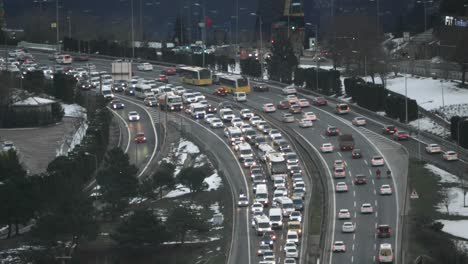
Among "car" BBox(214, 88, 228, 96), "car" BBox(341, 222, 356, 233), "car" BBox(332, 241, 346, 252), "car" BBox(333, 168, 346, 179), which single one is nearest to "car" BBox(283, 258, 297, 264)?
"car" BBox(332, 241, 346, 252)

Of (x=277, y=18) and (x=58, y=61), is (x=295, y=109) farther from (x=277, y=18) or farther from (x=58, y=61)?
(x=277, y=18)

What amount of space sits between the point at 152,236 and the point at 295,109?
34205 mm

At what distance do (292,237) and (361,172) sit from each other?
47.8 ft

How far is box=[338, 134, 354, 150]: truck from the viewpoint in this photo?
86.1 metres

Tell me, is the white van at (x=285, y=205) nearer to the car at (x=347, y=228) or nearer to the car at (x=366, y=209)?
the car at (x=366, y=209)

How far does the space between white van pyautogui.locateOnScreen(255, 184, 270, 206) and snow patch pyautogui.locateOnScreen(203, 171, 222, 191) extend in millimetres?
4334

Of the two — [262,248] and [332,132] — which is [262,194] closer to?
[262,248]

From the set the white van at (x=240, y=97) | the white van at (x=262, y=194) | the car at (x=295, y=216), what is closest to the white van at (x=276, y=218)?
the car at (x=295, y=216)

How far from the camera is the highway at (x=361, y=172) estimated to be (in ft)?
214

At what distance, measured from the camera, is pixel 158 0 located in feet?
636

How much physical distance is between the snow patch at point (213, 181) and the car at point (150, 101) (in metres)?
25.4

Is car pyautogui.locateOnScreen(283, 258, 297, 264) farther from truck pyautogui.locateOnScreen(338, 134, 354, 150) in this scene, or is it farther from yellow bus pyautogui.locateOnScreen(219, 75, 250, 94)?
yellow bus pyautogui.locateOnScreen(219, 75, 250, 94)

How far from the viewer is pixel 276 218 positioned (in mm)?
69562

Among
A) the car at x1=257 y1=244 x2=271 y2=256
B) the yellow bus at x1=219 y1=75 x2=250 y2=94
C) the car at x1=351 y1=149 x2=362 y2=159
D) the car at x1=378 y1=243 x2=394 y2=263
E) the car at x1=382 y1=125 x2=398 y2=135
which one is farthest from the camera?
the yellow bus at x1=219 y1=75 x2=250 y2=94
